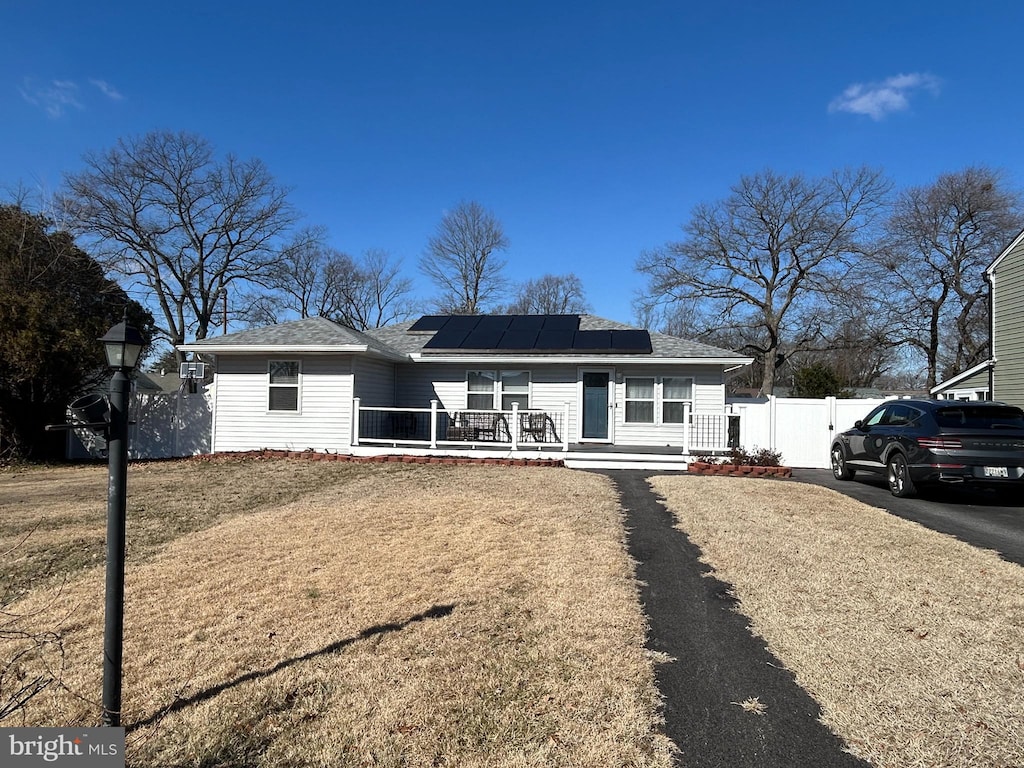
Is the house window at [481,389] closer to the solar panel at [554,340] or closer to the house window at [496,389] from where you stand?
the house window at [496,389]

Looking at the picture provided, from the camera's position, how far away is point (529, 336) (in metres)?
15.7

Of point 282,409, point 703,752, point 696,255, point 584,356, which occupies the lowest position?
point 703,752

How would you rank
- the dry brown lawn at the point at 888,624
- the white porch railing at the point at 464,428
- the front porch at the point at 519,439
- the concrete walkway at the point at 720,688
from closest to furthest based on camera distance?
the concrete walkway at the point at 720,688 → the dry brown lawn at the point at 888,624 → the front porch at the point at 519,439 → the white porch railing at the point at 464,428

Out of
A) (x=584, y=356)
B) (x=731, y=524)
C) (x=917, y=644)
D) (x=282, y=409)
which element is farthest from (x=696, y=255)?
(x=917, y=644)

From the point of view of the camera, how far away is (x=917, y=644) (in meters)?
3.46

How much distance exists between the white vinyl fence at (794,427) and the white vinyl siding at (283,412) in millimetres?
9175

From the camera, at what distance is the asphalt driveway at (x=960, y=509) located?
6348 millimetres

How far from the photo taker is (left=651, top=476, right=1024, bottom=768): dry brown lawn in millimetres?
2562

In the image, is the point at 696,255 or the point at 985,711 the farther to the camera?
the point at 696,255

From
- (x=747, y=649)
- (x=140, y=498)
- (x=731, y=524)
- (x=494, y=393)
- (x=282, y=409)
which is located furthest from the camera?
(x=494, y=393)

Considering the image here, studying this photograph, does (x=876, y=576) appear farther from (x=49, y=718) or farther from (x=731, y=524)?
(x=49, y=718)

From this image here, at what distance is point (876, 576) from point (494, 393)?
1085 cm

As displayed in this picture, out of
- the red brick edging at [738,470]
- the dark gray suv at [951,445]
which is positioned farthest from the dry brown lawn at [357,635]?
the dark gray suv at [951,445]

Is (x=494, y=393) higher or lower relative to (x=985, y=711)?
higher
